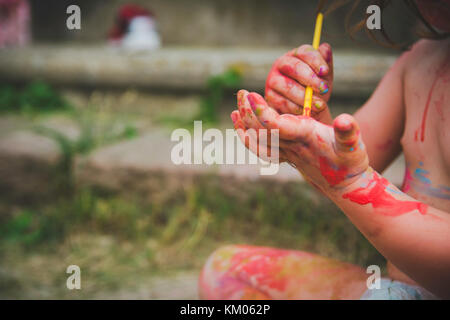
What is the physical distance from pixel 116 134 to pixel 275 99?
1.41 metres

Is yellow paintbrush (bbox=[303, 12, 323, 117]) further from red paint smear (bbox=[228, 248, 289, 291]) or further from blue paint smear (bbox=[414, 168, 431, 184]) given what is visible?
red paint smear (bbox=[228, 248, 289, 291])

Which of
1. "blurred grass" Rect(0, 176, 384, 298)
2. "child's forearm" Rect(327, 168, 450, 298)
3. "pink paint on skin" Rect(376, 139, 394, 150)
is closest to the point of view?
"child's forearm" Rect(327, 168, 450, 298)

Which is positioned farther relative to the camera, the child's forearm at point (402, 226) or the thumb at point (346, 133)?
the child's forearm at point (402, 226)

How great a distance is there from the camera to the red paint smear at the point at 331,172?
0.71 metres

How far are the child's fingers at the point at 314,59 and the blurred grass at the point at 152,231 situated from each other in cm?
82

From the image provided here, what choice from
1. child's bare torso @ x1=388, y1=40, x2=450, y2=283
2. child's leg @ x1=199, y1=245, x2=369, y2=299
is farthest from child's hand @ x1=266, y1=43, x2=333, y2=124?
child's leg @ x1=199, y1=245, x2=369, y2=299

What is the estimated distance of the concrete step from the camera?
236 centimetres

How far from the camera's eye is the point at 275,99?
871 millimetres

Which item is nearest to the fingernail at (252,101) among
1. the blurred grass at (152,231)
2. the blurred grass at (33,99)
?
the blurred grass at (152,231)

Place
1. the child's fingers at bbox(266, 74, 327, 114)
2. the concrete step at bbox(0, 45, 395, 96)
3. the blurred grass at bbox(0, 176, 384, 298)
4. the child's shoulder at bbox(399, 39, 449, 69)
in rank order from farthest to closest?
the concrete step at bbox(0, 45, 395, 96)
the blurred grass at bbox(0, 176, 384, 298)
the child's shoulder at bbox(399, 39, 449, 69)
the child's fingers at bbox(266, 74, 327, 114)

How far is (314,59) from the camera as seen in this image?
83 centimetres

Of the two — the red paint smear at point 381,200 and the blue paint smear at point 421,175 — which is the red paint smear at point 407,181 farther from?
the red paint smear at point 381,200

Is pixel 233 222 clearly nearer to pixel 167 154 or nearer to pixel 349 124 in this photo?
pixel 167 154
